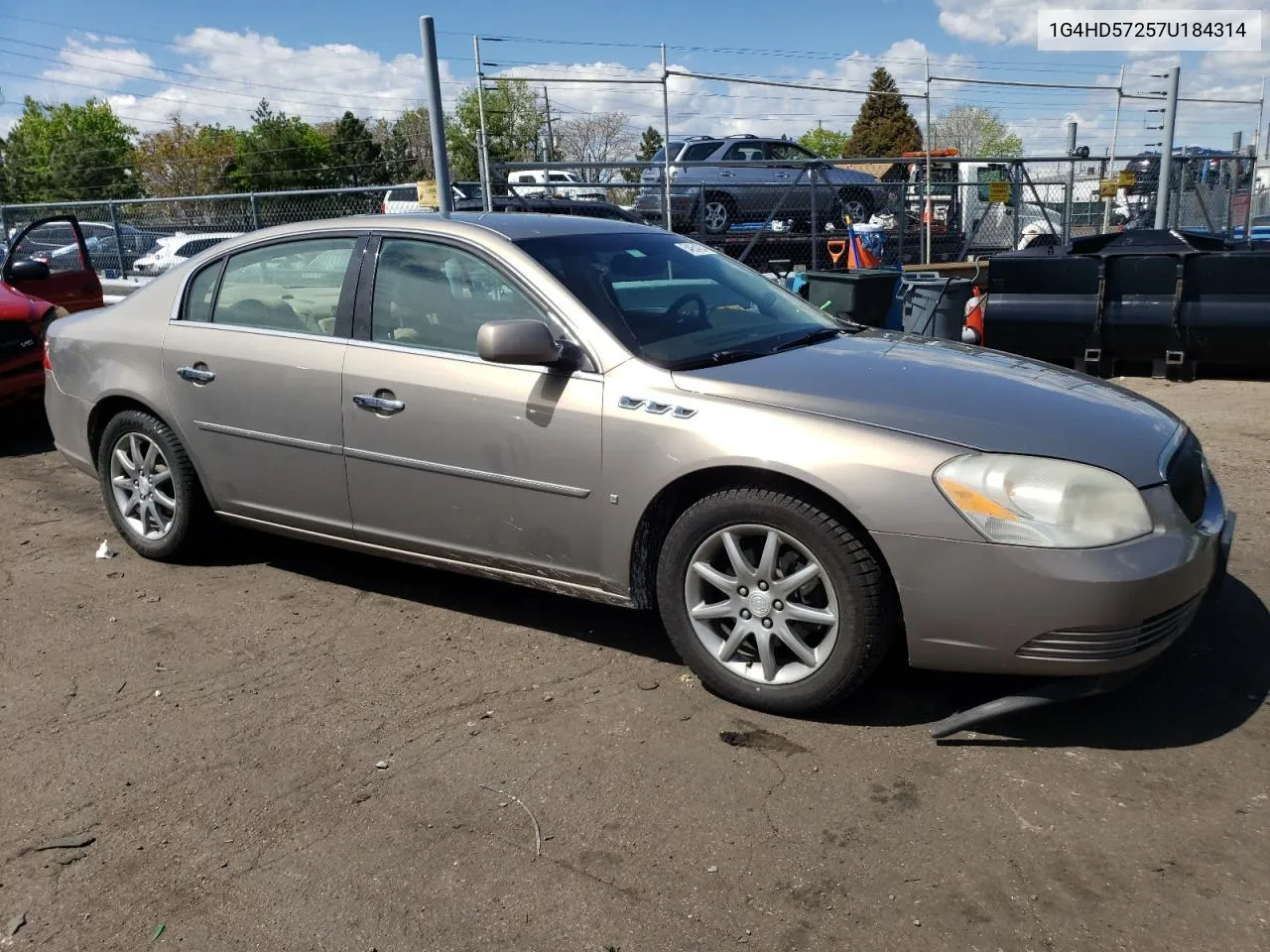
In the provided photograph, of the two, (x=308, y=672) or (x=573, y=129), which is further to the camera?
(x=573, y=129)

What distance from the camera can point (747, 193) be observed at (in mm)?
15531

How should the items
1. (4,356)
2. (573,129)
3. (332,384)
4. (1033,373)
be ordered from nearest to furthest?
(1033,373) → (332,384) → (4,356) → (573,129)

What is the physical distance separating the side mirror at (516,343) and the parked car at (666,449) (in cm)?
1

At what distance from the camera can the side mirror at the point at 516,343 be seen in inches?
142

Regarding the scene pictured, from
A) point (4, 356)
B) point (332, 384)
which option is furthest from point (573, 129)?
point (332, 384)

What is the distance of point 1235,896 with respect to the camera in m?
2.50

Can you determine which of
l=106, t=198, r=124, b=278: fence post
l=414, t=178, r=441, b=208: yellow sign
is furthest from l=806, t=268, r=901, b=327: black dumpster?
l=106, t=198, r=124, b=278: fence post

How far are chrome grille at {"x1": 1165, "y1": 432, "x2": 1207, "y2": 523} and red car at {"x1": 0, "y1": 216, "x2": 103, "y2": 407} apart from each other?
7.60m

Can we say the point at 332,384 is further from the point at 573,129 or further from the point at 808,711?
the point at 573,129

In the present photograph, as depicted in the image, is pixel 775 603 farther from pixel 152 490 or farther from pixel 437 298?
pixel 152 490

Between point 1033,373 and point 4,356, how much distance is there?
7157 millimetres

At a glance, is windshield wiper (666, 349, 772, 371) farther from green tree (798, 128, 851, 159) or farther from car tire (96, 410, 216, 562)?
green tree (798, 128, 851, 159)

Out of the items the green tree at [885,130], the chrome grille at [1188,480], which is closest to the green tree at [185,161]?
the green tree at [885,130]

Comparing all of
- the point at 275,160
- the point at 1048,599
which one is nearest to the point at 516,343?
the point at 1048,599
